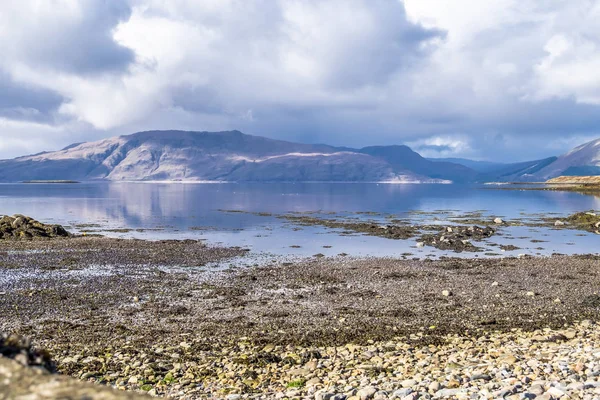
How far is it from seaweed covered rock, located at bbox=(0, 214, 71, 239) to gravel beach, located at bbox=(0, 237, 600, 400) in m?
13.9

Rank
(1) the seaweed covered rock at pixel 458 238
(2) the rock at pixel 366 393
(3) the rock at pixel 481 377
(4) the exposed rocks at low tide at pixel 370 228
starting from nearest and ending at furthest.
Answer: (2) the rock at pixel 366 393 → (3) the rock at pixel 481 377 → (1) the seaweed covered rock at pixel 458 238 → (4) the exposed rocks at low tide at pixel 370 228

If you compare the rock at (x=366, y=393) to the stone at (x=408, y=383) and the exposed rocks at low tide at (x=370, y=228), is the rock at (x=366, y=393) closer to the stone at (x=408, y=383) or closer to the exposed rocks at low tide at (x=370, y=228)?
the stone at (x=408, y=383)

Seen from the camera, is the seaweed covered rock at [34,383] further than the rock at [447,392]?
No

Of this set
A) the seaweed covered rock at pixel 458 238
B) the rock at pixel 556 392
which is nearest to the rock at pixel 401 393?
the rock at pixel 556 392

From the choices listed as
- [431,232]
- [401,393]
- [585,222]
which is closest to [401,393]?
[401,393]

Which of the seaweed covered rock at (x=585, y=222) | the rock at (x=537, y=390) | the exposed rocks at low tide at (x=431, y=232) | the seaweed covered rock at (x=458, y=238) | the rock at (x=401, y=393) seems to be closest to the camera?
the rock at (x=537, y=390)

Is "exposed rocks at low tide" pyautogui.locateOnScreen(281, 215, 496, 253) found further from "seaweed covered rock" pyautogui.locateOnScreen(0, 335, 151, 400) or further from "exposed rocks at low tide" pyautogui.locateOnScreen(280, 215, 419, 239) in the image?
"seaweed covered rock" pyautogui.locateOnScreen(0, 335, 151, 400)

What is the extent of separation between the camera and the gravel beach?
1256 centimetres

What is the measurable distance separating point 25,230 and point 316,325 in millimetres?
42577

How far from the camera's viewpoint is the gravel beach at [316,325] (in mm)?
12562

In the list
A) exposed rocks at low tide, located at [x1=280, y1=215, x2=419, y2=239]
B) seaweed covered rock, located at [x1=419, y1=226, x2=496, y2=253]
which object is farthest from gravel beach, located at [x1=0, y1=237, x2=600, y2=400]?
exposed rocks at low tide, located at [x1=280, y1=215, x2=419, y2=239]

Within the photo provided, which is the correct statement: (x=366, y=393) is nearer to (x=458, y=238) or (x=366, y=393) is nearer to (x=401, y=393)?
(x=401, y=393)

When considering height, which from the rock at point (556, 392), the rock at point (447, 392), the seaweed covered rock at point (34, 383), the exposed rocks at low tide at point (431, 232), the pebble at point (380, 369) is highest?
the seaweed covered rock at point (34, 383)

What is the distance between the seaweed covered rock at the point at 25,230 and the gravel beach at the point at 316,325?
45.5ft
